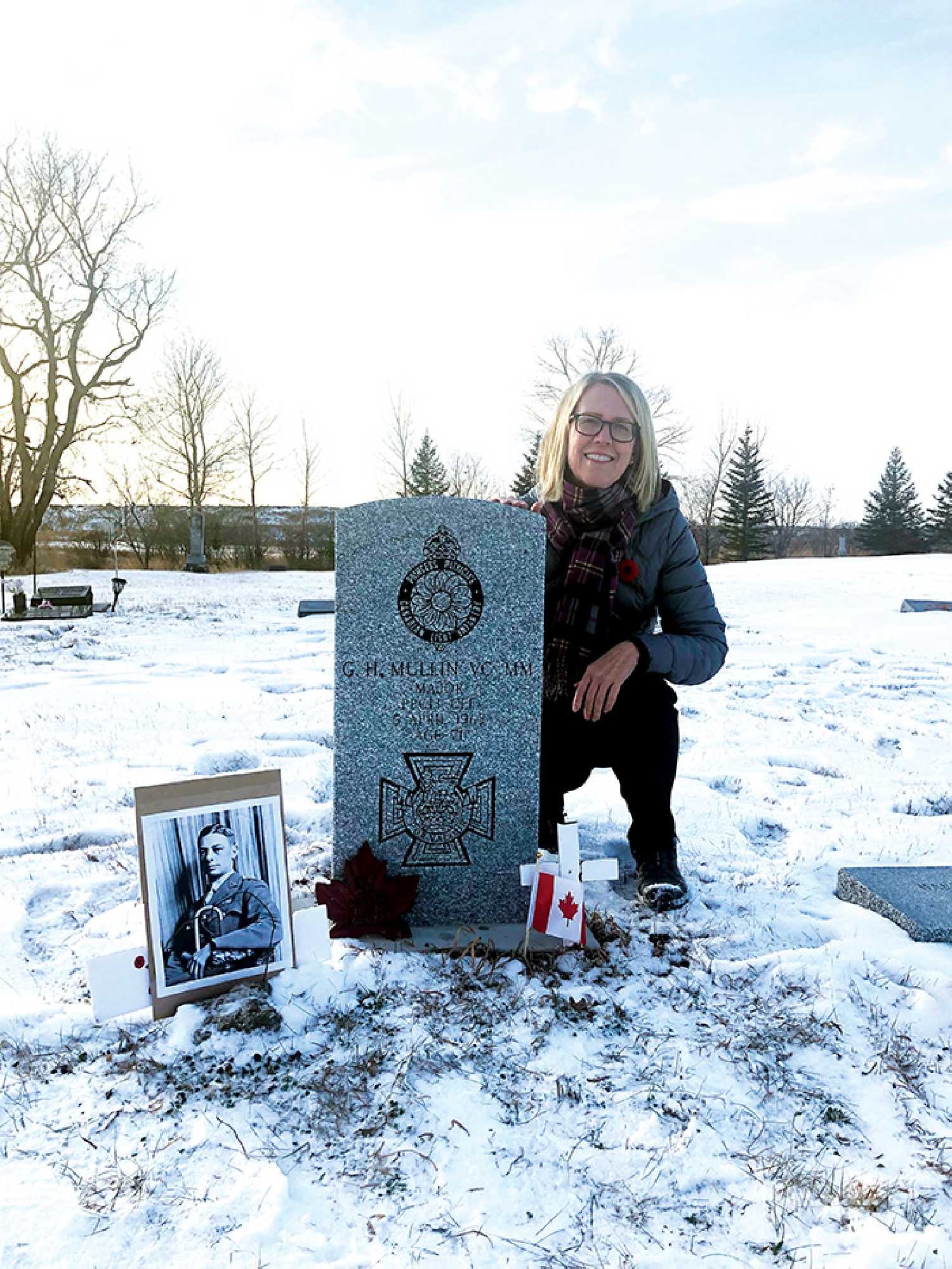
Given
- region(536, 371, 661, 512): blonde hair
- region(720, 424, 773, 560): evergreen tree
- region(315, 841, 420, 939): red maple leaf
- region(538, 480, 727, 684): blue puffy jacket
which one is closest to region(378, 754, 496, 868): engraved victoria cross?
region(315, 841, 420, 939): red maple leaf

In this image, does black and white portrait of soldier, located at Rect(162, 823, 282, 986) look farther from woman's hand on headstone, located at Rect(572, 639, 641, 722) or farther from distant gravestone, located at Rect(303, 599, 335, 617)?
distant gravestone, located at Rect(303, 599, 335, 617)

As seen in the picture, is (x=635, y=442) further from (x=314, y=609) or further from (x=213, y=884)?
(x=314, y=609)

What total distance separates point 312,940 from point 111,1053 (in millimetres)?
539

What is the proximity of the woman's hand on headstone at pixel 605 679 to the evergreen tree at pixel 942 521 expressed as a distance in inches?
1802

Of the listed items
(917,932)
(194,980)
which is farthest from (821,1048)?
(194,980)

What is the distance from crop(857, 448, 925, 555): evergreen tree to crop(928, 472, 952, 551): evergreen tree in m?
0.61

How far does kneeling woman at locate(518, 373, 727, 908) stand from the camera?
2734 millimetres

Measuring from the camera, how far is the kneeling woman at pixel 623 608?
8.97 ft

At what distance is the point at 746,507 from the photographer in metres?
43.0

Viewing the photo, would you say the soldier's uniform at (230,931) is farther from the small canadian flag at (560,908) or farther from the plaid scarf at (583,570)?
the plaid scarf at (583,570)

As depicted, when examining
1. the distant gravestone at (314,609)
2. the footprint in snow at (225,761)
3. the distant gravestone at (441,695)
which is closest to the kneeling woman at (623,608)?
the distant gravestone at (441,695)

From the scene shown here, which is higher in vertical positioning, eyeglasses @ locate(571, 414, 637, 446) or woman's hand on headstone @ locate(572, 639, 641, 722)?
eyeglasses @ locate(571, 414, 637, 446)

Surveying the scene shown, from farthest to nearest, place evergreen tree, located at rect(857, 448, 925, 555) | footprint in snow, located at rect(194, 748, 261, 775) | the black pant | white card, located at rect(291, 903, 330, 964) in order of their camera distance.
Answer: evergreen tree, located at rect(857, 448, 925, 555)
footprint in snow, located at rect(194, 748, 261, 775)
the black pant
white card, located at rect(291, 903, 330, 964)

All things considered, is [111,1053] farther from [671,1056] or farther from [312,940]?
[671,1056]
